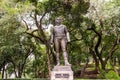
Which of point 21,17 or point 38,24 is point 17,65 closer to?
point 38,24

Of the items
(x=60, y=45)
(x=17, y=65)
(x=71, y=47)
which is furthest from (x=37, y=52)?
(x=60, y=45)

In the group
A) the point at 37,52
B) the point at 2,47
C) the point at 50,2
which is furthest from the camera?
the point at 37,52

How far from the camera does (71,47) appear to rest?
23.6 metres

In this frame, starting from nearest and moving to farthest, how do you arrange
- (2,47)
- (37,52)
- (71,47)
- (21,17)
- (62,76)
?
1. (62,76)
2. (21,17)
3. (2,47)
4. (71,47)
5. (37,52)

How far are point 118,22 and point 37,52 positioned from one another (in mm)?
13216

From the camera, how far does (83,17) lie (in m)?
18.7

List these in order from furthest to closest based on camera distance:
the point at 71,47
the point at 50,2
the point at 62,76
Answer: the point at 71,47 → the point at 50,2 → the point at 62,76

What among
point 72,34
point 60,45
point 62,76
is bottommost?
point 62,76

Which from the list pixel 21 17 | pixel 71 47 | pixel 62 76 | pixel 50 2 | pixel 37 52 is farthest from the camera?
pixel 37 52

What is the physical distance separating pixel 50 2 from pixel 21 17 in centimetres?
268

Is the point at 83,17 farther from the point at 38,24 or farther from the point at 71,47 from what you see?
the point at 71,47

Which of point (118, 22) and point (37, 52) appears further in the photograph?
point (37, 52)

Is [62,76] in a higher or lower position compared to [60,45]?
lower

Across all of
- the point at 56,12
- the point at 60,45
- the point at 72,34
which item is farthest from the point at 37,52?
the point at 60,45
